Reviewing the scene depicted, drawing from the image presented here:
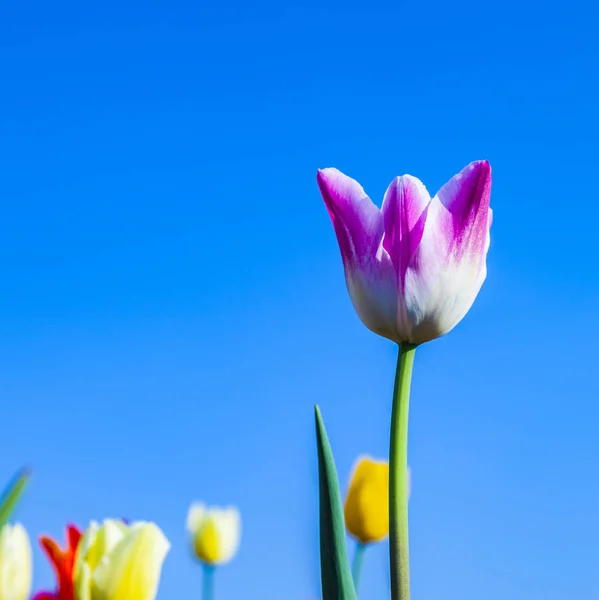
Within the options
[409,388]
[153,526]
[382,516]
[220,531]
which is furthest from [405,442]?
[220,531]

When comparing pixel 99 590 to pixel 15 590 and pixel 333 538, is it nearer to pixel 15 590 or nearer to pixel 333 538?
pixel 15 590

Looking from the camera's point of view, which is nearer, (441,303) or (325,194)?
(441,303)

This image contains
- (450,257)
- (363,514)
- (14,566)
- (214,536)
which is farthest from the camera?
(214,536)

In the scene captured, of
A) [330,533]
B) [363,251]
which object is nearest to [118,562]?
[330,533]

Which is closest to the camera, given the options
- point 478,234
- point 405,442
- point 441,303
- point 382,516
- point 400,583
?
point 400,583

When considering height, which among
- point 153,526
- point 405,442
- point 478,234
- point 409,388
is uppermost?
point 478,234

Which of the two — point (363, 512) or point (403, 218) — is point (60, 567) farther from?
point (363, 512)

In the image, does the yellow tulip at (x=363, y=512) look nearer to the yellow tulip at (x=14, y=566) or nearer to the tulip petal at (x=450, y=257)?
the tulip petal at (x=450, y=257)
